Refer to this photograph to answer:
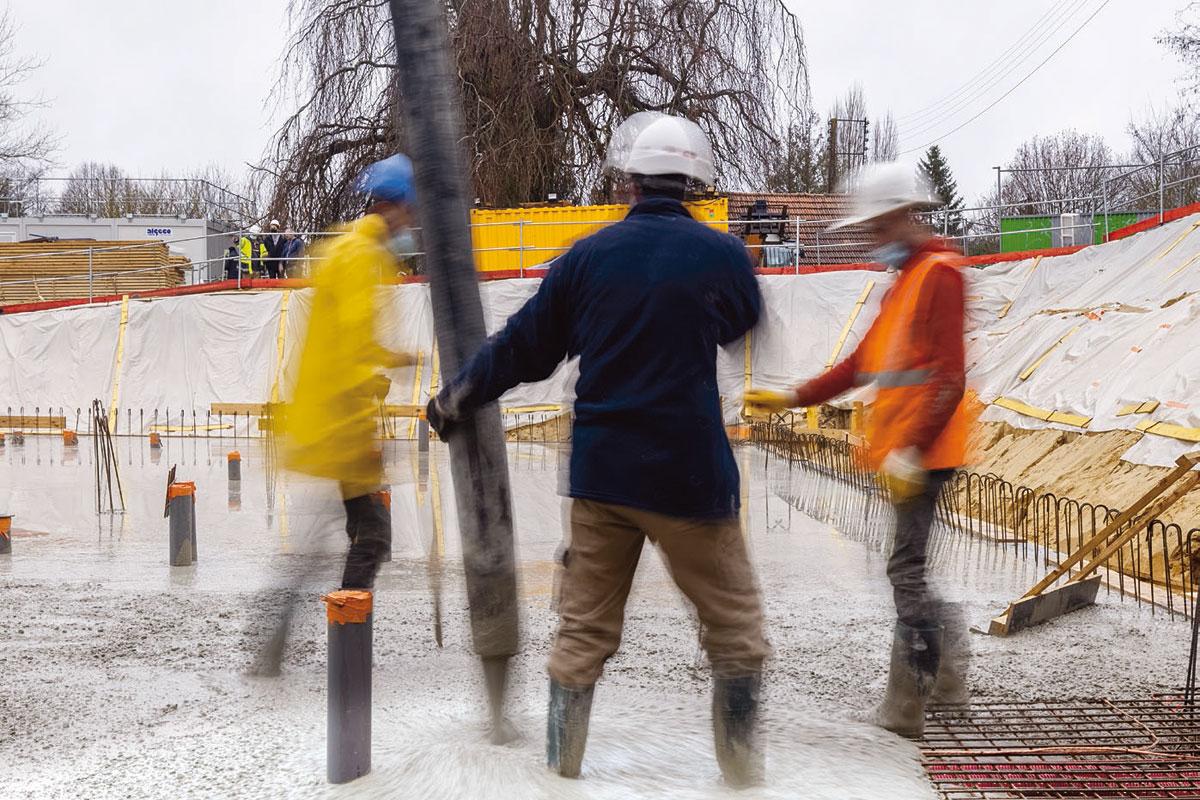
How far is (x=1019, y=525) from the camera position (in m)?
10.5

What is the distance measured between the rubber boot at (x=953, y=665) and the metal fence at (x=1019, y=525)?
1.45m

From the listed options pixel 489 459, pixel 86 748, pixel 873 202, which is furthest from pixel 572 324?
pixel 86 748

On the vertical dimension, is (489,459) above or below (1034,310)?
below

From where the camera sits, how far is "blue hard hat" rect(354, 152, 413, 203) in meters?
4.70

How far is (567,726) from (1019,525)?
8.12m

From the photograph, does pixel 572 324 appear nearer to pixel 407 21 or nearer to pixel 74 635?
pixel 407 21

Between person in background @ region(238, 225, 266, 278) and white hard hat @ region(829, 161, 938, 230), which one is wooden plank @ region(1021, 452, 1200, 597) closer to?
white hard hat @ region(829, 161, 938, 230)

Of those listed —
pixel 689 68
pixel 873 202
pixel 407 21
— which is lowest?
pixel 873 202

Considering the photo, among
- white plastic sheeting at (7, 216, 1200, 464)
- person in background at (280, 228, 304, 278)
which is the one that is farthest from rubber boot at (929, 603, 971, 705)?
person in background at (280, 228, 304, 278)

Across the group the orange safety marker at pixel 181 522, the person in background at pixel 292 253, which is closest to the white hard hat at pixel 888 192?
the orange safety marker at pixel 181 522

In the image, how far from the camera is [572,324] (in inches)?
135

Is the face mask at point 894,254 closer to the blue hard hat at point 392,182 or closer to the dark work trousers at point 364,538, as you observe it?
the blue hard hat at point 392,182

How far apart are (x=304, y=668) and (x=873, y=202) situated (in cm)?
321

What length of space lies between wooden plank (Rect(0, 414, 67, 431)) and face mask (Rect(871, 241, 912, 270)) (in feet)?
69.5
